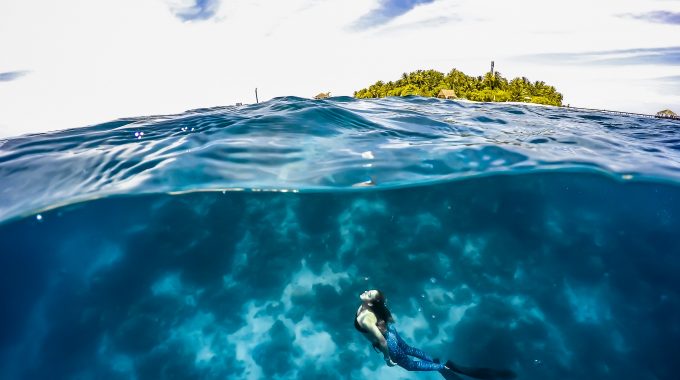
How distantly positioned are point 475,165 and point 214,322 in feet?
24.3

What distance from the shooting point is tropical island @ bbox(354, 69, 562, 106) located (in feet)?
145

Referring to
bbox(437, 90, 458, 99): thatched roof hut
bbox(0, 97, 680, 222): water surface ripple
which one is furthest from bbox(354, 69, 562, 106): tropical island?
bbox(0, 97, 680, 222): water surface ripple

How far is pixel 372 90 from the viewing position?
179ft

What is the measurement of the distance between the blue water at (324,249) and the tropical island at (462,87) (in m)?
34.3

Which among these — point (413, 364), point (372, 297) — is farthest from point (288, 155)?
point (413, 364)

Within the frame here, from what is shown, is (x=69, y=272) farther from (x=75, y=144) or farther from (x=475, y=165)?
(x=475, y=165)

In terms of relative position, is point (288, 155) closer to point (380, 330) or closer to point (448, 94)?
point (380, 330)

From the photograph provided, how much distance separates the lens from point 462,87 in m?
49.1

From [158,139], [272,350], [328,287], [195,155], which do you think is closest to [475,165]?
[328,287]

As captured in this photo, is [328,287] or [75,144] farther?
[75,144]

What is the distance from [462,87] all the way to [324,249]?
47.4m

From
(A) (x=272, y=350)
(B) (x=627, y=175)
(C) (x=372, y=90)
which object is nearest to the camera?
(A) (x=272, y=350)

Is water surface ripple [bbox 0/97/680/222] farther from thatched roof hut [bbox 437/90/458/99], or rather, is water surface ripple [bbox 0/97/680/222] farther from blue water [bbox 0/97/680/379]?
thatched roof hut [bbox 437/90/458/99]

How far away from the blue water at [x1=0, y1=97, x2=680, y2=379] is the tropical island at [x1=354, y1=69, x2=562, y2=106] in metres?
34.3
